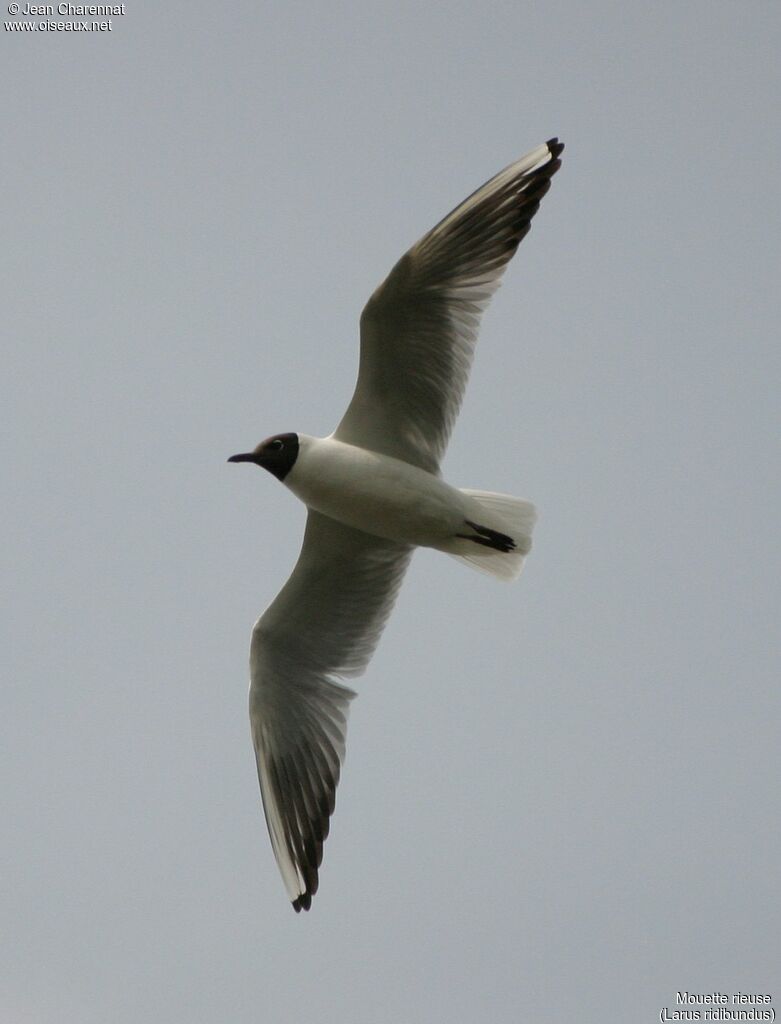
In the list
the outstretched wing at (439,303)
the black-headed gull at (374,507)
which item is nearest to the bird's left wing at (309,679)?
the black-headed gull at (374,507)

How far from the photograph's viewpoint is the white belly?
7.61 metres

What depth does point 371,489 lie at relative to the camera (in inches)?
299

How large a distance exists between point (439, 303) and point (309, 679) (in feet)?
7.22

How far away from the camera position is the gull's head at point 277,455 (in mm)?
7641

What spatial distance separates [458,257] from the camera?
7.43m

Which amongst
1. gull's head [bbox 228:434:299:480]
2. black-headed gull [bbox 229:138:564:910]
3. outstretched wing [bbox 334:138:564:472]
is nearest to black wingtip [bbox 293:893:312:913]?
black-headed gull [bbox 229:138:564:910]

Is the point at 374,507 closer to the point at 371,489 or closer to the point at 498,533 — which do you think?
the point at 371,489

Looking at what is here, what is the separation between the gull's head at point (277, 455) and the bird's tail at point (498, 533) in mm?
890

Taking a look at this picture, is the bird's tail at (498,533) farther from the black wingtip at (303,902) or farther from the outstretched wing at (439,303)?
the black wingtip at (303,902)

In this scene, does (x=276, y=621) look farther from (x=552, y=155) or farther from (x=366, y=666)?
(x=552, y=155)

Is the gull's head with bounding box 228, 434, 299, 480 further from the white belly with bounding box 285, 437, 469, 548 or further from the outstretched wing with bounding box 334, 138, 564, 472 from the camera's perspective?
the outstretched wing with bounding box 334, 138, 564, 472

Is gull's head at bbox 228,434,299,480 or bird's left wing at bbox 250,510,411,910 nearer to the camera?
gull's head at bbox 228,434,299,480

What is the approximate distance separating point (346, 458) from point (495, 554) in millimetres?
951

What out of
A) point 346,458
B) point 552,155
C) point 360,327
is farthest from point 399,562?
point 552,155
